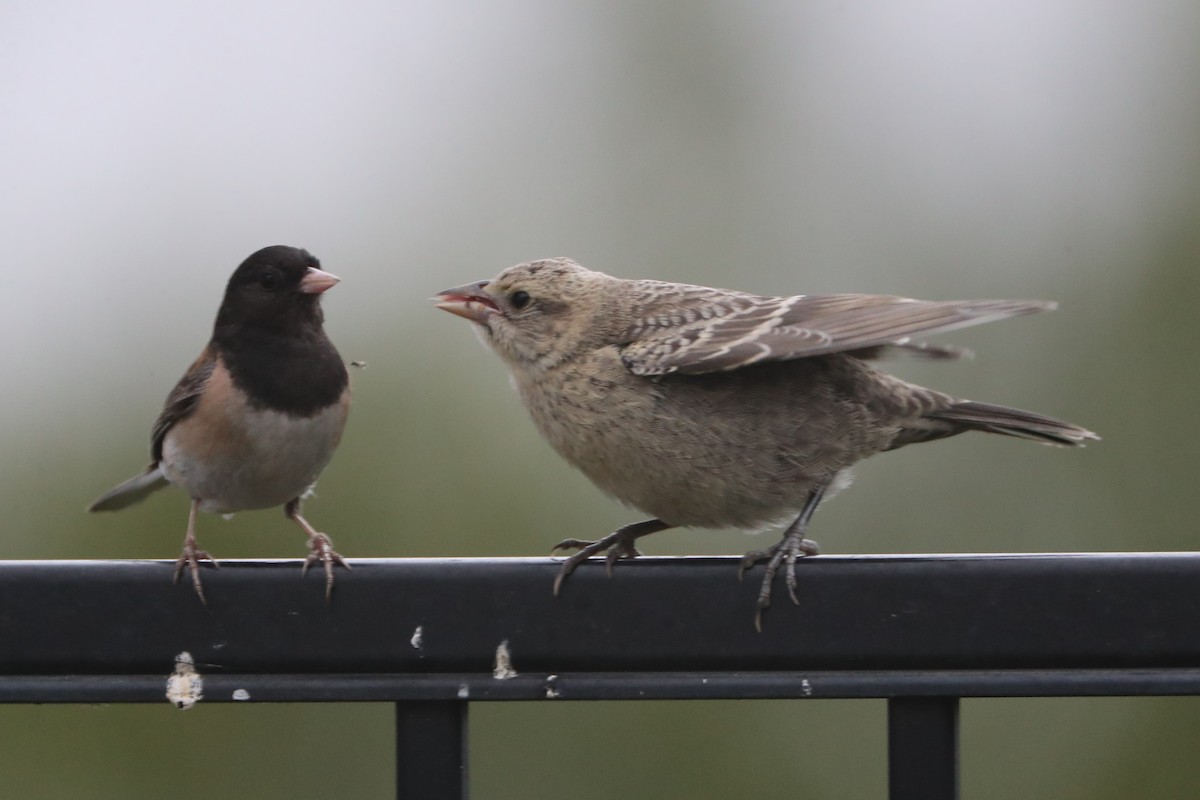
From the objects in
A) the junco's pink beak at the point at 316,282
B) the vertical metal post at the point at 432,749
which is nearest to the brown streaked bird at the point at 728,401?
the junco's pink beak at the point at 316,282

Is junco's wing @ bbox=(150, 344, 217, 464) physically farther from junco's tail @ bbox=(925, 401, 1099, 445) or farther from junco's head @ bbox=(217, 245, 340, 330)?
junco's tail @ bbox=(925, 401, 1099, 445)

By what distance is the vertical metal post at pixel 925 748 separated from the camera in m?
2.21

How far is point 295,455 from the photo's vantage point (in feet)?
13.0

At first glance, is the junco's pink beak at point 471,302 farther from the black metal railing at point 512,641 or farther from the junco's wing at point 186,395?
the black metal railing at point 512,641

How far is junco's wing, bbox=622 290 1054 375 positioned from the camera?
312 centimetres

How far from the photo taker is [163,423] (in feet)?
13.7

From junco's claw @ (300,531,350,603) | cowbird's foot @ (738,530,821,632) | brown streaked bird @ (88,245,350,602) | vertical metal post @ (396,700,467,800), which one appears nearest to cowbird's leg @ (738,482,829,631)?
cowbird's foot @ (738,530,821,632)

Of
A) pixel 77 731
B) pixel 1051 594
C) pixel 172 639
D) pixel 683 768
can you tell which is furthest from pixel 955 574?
pixel 77 731

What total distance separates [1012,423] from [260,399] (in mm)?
2014

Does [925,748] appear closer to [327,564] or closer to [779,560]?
[779,560]

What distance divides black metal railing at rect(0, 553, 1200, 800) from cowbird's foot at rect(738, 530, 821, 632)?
2cm

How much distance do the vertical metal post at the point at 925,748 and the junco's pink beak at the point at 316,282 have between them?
2335 mm

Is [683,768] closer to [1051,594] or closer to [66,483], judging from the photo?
[66,483]

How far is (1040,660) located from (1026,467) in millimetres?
5579
